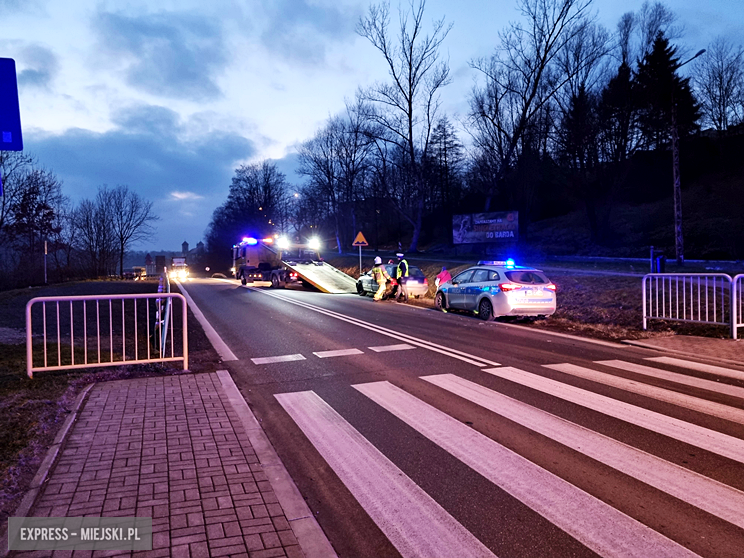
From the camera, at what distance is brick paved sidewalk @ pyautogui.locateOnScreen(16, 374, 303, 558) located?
3.26m

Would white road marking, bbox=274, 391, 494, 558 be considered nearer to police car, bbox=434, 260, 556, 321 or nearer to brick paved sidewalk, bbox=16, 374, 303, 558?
brick paved sidewalk, bbox=16, 374, 303, 558

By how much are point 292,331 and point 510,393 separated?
6875 millimetres

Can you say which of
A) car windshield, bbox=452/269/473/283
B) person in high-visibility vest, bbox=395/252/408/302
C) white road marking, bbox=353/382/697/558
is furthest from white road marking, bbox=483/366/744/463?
person in high-visibility vest, bbox=395/252/408/302

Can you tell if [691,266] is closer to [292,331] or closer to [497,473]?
[292,331]

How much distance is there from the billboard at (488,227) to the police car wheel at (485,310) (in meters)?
15.9

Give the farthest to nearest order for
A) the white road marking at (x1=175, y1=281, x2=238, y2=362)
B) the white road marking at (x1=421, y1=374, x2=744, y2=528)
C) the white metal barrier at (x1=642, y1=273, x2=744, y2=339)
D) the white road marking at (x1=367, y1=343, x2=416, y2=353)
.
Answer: the white metal barrier at (x1=642, y1=273, x2=744, y2=339), the white road marking at (x1=367, y1=343, x2=416, y2=353), the white road marking at (x1=175, y1=281, x2=238, y2=362), the white road marking at (x1=421, y1=374, x2=744, y2=528)

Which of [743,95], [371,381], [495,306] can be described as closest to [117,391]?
[371,381]

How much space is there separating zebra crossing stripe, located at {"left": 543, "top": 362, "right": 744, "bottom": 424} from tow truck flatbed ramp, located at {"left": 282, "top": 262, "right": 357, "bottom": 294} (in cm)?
1852

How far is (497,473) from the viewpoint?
169 inches

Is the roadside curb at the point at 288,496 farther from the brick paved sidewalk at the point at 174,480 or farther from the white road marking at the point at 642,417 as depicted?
the white road marking at the point at 642,417

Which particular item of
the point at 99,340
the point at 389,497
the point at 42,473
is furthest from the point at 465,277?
the point at 42,473

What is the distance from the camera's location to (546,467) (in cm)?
438

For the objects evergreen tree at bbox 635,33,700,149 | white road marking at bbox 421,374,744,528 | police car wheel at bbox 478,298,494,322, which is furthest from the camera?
evergreen tree at bbox 635,33,700,149

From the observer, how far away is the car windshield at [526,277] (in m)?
13.8
